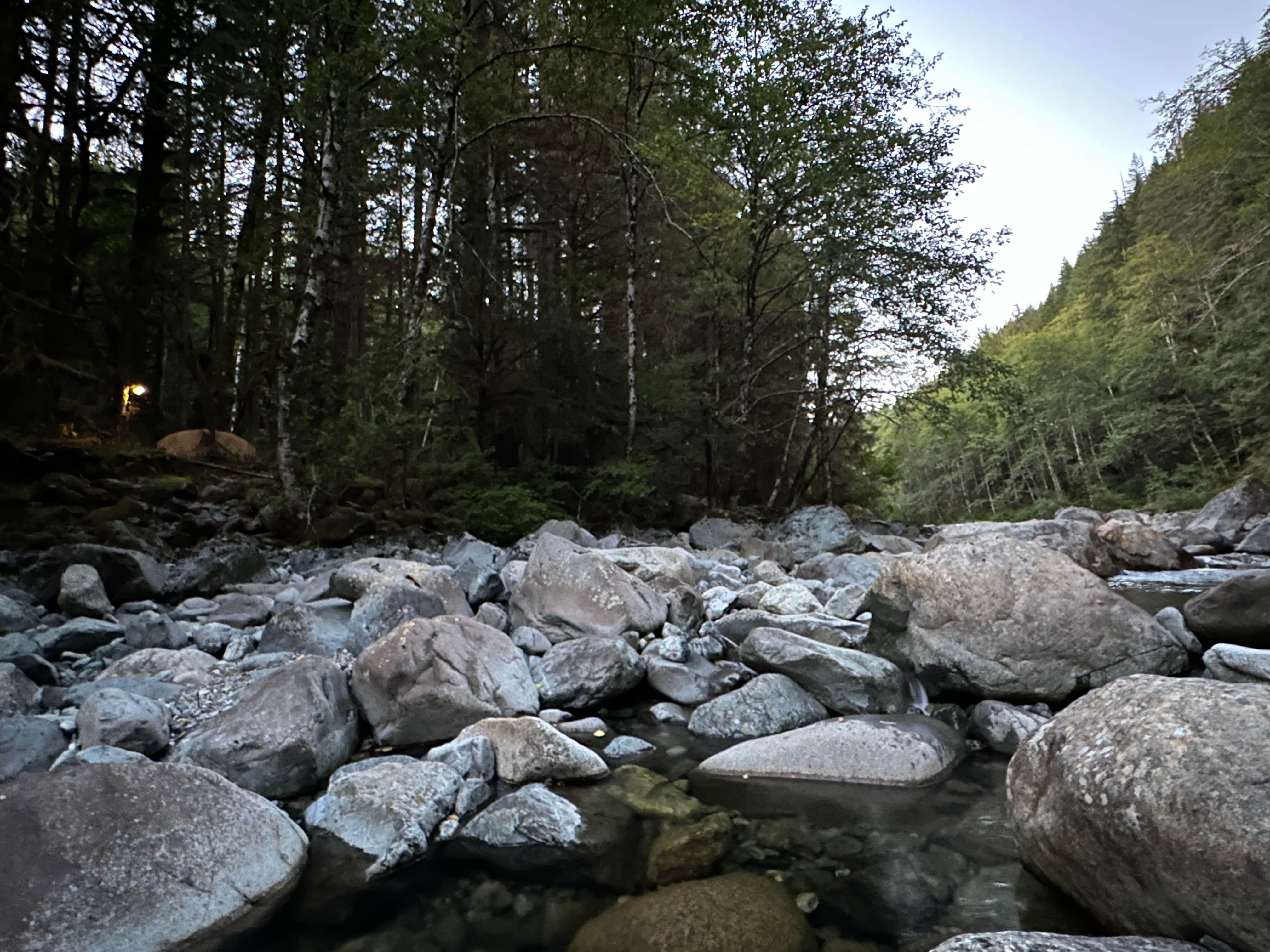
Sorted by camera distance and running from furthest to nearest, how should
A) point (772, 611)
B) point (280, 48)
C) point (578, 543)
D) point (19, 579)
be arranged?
point (280, 48)
point (578, 543)
point (772, 611)
point (19, 579)

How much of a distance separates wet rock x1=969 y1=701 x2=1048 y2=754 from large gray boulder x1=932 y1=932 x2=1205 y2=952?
1789 mm

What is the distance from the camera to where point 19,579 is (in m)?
5.17

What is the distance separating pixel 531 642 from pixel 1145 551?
1190 cm

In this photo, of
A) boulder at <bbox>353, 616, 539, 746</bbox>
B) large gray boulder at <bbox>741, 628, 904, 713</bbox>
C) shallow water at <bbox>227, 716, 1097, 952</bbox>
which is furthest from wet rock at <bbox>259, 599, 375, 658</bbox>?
large gray boulder at <bbox>741, 628, 904, 713</bbox>

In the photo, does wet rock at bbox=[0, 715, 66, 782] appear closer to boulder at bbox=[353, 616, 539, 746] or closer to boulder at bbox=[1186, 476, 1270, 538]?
boulder at bbox=[353, 616, 539, 746]

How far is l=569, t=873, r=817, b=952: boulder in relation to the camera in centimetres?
205

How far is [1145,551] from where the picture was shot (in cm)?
1170

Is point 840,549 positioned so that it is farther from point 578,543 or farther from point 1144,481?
point 1144,481

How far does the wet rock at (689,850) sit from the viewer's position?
2455 millimetres

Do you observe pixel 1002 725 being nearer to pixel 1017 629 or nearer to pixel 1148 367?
pixel 1017 629

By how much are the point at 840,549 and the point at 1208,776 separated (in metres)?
9.79

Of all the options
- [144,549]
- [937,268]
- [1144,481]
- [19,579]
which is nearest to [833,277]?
[937,268]

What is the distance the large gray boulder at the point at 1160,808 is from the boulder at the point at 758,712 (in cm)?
164

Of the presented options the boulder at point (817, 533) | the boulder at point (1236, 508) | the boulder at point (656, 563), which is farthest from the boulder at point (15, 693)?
the boulder at point (1236, 508)
